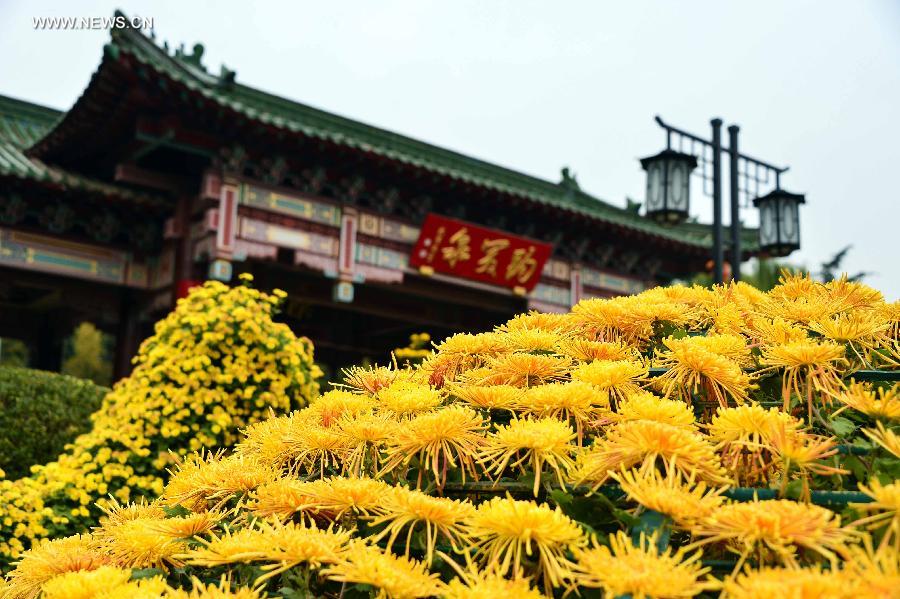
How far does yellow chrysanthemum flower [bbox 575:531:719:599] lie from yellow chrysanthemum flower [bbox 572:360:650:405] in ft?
1.43

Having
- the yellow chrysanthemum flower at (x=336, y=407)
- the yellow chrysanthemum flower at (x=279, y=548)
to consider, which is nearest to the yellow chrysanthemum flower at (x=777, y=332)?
the yellow chrysanthemum flower at (x=336, y=407)

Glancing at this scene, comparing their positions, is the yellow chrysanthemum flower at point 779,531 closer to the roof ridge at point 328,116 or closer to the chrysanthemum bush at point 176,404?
the chrysanthemum bush at point 176,404

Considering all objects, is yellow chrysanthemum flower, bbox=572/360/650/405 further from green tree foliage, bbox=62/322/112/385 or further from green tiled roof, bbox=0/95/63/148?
green tree foliage, bbox=62/322/112/385

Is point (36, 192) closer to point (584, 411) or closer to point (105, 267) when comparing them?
point (105, 267)

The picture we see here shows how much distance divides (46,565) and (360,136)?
1022 cm

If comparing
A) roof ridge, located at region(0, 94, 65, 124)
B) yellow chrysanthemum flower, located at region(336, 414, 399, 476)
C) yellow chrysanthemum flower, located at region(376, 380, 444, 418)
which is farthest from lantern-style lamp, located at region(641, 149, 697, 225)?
roof ridge, located at region(0, 94, 65, 124)

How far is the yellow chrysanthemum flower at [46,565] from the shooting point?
4.67 feet

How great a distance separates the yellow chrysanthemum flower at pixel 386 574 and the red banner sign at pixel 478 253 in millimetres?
8721

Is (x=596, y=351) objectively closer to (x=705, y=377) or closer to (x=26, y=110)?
(x=705, y=377)

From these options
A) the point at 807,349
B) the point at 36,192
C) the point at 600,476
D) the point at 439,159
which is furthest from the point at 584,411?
the point at 439,159

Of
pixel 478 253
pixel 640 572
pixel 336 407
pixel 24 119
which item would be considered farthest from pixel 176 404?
pixel 24 119

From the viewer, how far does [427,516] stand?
1.21m

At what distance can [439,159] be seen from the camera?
12359 mm

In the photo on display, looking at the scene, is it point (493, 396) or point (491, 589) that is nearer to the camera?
point (491, 589)
